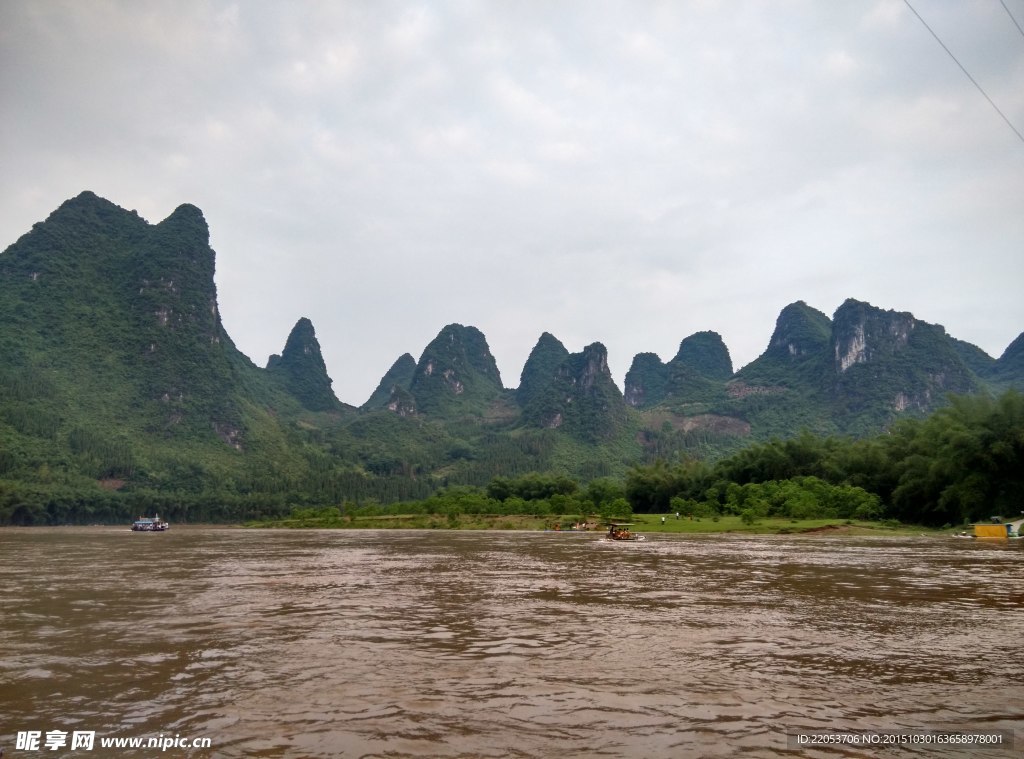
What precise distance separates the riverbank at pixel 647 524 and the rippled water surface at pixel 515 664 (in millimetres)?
30020

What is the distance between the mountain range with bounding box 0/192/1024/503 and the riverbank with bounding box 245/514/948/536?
3003 cm

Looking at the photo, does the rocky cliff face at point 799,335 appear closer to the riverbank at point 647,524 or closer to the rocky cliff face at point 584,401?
the rocky cliff face at point 584,401

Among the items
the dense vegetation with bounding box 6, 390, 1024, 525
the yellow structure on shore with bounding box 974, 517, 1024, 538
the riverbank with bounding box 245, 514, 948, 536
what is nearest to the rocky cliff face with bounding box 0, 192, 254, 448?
the dense vegetation with bounding box 6, 390, 1024, 525

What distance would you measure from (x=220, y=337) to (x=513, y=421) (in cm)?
8625

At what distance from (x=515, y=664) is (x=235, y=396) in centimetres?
16171

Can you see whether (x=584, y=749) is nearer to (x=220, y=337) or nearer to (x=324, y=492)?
(x=324, y=492)

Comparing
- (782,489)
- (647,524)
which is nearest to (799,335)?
(782,489)

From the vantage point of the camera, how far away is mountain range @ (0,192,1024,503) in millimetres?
120875

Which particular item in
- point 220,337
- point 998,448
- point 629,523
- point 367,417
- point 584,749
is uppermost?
point 220,337

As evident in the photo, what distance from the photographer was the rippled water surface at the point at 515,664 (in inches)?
223

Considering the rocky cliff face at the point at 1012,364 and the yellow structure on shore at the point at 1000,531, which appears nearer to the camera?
the yellow structure on shore at the point at 1000,531

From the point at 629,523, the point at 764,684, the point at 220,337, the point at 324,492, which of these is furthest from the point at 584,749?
the point at 220,337

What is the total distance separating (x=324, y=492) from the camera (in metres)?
118

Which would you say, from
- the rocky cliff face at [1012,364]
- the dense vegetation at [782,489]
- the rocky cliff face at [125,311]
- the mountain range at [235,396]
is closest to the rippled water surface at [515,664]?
the dense vegetation at [782,489]
